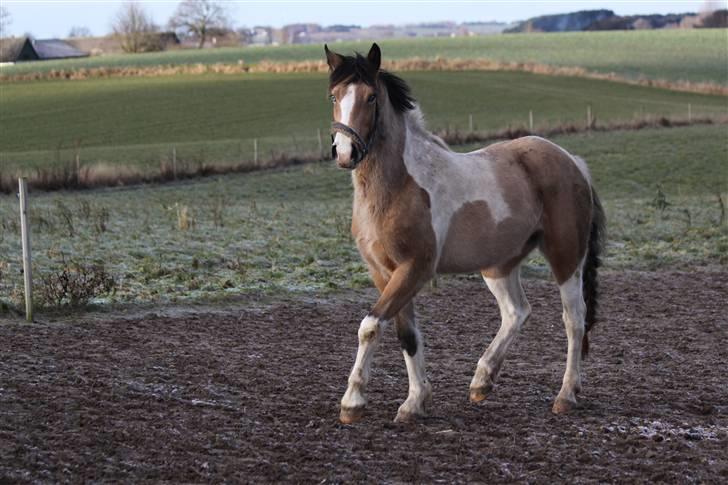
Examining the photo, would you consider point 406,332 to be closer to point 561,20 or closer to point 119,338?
point 119,338

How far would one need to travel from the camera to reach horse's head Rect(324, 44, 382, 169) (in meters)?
6.50

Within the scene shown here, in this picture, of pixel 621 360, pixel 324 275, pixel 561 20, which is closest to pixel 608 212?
pixel 324 275

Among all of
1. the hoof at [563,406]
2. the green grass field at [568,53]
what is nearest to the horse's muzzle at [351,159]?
the hoof at [563,406]

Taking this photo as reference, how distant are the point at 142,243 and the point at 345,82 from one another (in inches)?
383

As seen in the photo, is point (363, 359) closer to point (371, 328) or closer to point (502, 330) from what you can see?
point (371, 328)

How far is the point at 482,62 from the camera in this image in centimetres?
6644

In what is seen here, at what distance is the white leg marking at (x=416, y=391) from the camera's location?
696 centimetres

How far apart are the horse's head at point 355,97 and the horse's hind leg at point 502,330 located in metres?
1.73

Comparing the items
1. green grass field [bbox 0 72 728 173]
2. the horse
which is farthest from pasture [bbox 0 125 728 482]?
green grass field [bbox 0 72 728 173]

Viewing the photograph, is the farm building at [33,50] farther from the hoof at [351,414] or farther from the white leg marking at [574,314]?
the hoof at [351,414]

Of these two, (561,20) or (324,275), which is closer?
(324,275)

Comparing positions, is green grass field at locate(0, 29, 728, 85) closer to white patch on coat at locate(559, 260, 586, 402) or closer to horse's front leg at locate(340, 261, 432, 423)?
white patch on coat at locate(559, 260, 586, 402)

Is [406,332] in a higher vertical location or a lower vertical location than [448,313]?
higher

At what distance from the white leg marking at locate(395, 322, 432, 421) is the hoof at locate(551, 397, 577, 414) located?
88 centimetres
